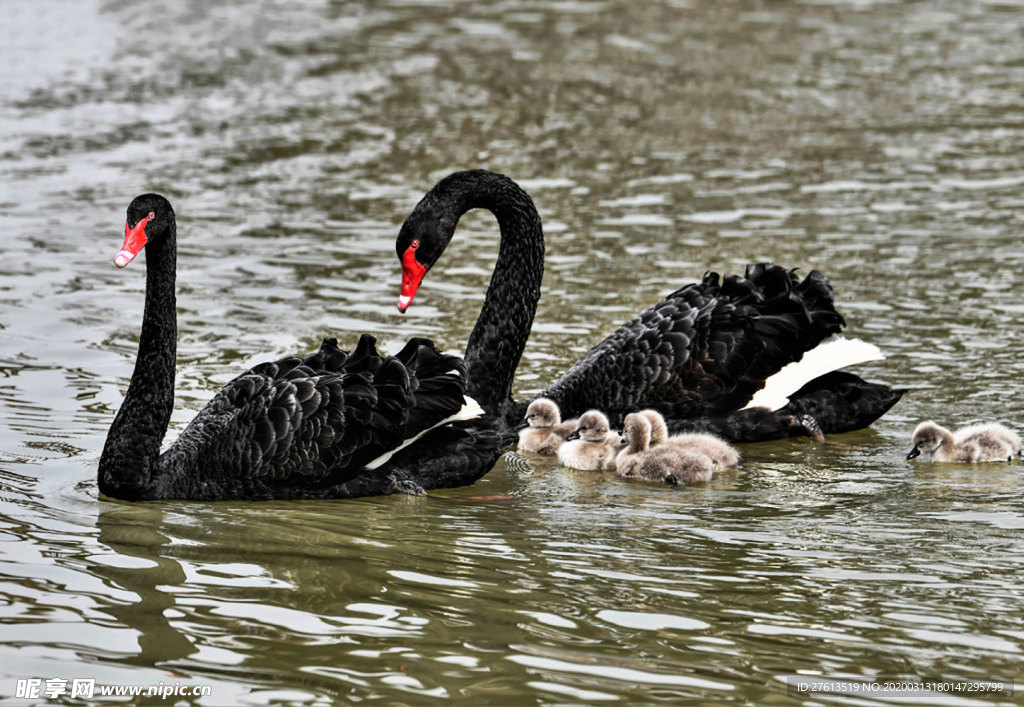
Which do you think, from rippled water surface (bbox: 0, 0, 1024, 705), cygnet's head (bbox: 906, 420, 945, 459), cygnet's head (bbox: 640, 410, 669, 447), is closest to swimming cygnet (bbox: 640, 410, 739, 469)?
cygnet's head (bbox: 640, 410, 669, 447)

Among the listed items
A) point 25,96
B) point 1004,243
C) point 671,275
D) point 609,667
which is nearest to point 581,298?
point 671,275

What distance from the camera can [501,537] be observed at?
19.0 ft

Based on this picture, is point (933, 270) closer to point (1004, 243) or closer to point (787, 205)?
point (1004, 243)

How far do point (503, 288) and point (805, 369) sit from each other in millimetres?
1506

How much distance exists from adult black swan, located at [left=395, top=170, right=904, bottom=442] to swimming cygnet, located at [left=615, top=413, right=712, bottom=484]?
53 centimetres

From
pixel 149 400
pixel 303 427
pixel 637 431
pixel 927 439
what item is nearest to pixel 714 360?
pixel 637 431

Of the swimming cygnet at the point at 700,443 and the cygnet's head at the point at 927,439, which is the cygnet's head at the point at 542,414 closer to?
the swimming cygnet at the point at 700,443

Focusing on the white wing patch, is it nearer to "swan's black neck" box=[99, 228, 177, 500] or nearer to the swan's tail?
"swan's black neck" box=[99, 228, 177, 500]

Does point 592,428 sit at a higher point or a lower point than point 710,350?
lower

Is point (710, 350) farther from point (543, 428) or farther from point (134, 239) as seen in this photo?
point (134, 239)

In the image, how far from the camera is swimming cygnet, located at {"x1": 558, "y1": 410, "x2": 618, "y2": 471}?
23.0ft

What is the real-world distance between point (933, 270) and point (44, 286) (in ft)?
18.6

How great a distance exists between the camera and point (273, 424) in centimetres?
632

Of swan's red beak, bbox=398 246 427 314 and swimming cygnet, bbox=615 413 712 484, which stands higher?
swan's red beak, bbox=398 246 427 314
